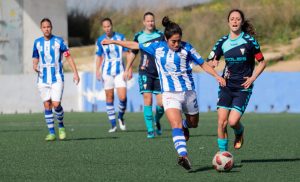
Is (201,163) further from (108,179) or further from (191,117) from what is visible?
(108,179)

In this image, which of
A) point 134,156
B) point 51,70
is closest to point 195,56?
point 134,156

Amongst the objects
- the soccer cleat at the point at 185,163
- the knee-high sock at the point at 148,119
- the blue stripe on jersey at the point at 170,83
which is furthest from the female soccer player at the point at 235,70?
the knee-high sock at the point at 148,119

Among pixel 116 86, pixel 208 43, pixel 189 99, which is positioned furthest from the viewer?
pixel 208 43

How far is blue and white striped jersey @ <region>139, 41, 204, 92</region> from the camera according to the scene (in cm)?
1100

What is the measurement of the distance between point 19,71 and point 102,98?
6.78m

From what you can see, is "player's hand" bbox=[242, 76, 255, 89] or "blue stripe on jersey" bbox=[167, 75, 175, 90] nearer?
"blue stripe on jersey" bbox=[167, 75, 175, 90]

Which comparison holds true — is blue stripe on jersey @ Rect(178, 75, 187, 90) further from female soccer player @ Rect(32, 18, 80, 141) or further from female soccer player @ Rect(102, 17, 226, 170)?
female soccer player @ Rect(32, 18, 80, 141)

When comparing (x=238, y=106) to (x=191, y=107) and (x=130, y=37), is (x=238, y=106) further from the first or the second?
(x=130, y=37)

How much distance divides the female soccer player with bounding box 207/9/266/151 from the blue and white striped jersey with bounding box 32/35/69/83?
14.4 feet

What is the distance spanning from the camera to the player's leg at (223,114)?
11539 millimetres

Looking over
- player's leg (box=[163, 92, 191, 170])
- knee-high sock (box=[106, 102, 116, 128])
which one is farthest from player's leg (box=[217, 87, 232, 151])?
knee-high sock (box=[106, 102, 116, 128])

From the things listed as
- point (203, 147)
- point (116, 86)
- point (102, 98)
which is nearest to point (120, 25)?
point (102, 98)

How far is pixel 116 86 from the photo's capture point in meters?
18.4

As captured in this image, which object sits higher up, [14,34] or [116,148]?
[14,34]
